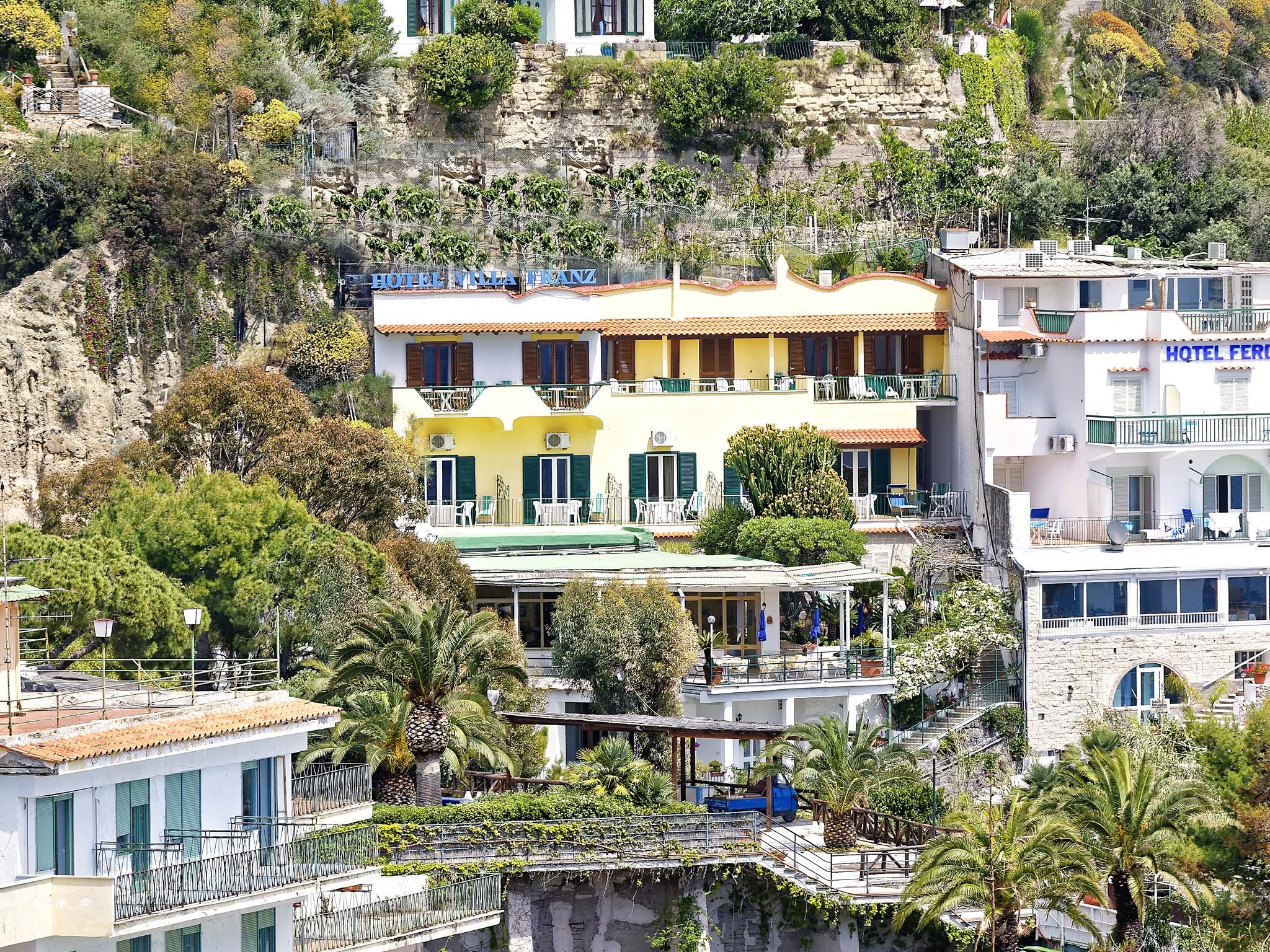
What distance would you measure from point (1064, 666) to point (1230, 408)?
9547mm

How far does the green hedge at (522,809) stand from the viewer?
150 feet

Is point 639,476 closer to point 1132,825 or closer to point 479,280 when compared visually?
point 479,280

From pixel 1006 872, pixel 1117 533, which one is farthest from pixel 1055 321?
pixel 1006 872

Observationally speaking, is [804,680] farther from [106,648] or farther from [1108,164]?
[1108,164]

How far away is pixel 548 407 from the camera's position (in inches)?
2653

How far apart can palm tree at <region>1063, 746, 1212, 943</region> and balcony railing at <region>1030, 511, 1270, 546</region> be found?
58.3 feet

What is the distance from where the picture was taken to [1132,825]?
147ft

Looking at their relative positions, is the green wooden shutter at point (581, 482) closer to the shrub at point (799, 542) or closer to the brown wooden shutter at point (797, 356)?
the brown wooden shutter at point (797, 356)

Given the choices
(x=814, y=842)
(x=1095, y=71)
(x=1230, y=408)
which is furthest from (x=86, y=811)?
(x=1095, y=71)

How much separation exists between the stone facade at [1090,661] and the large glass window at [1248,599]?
0.49 meters

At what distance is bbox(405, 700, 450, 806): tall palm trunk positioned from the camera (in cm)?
4753

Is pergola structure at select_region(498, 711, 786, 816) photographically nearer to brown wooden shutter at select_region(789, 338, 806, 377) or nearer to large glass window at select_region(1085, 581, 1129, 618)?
large glass window at select_region(1085, 581, 1129, 618)

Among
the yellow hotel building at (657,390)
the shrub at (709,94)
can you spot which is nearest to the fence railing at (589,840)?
the yellow hotel building at (657,390)

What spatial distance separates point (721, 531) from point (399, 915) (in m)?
22.5
